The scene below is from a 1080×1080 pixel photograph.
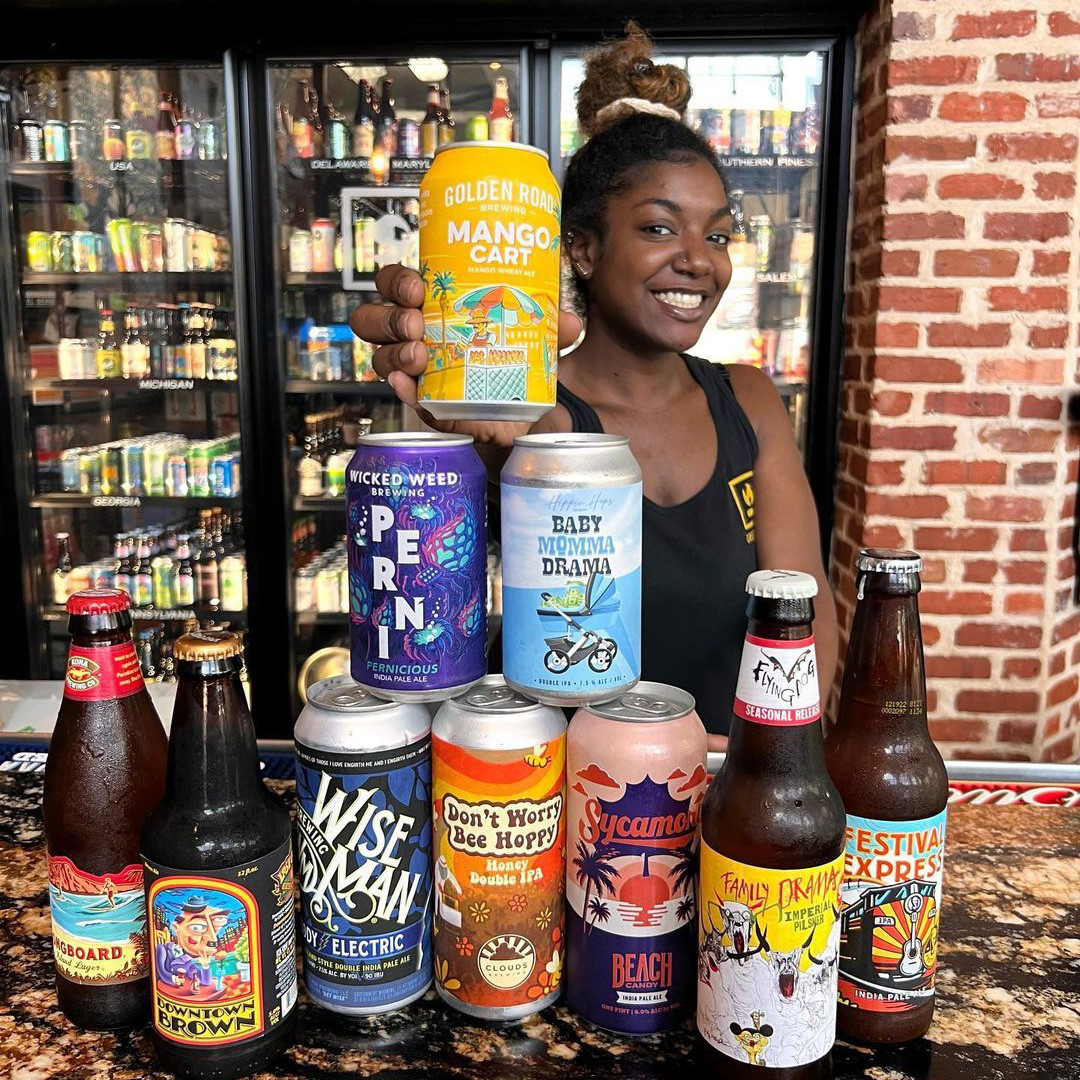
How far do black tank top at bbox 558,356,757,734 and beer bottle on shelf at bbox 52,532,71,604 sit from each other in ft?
7.45

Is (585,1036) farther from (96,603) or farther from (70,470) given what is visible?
(70,470)

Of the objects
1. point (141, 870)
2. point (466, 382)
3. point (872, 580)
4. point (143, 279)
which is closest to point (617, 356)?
point (466, 382)

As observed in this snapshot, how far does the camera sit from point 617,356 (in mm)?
1622

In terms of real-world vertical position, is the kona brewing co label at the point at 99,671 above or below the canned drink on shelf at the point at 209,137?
below

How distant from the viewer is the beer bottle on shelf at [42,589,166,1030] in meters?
0.72

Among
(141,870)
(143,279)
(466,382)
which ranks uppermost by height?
(143,279)

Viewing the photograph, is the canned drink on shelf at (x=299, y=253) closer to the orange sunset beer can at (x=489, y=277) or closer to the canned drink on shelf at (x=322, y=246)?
the canned drink on shelf at (x=322, y=246)

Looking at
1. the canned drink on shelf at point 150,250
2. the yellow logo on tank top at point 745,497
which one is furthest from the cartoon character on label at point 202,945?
the canned drink on shelf at point 150,250

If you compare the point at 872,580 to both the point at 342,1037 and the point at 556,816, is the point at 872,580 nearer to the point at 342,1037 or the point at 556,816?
the point at 556,816

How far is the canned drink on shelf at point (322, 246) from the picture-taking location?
2908 millimetres

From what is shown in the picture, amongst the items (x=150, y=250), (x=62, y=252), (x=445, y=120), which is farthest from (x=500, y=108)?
(x=62, y=252)

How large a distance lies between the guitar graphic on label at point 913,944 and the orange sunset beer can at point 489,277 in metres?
0.48

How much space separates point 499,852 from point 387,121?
2.71 meters

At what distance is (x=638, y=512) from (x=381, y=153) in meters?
2.52
